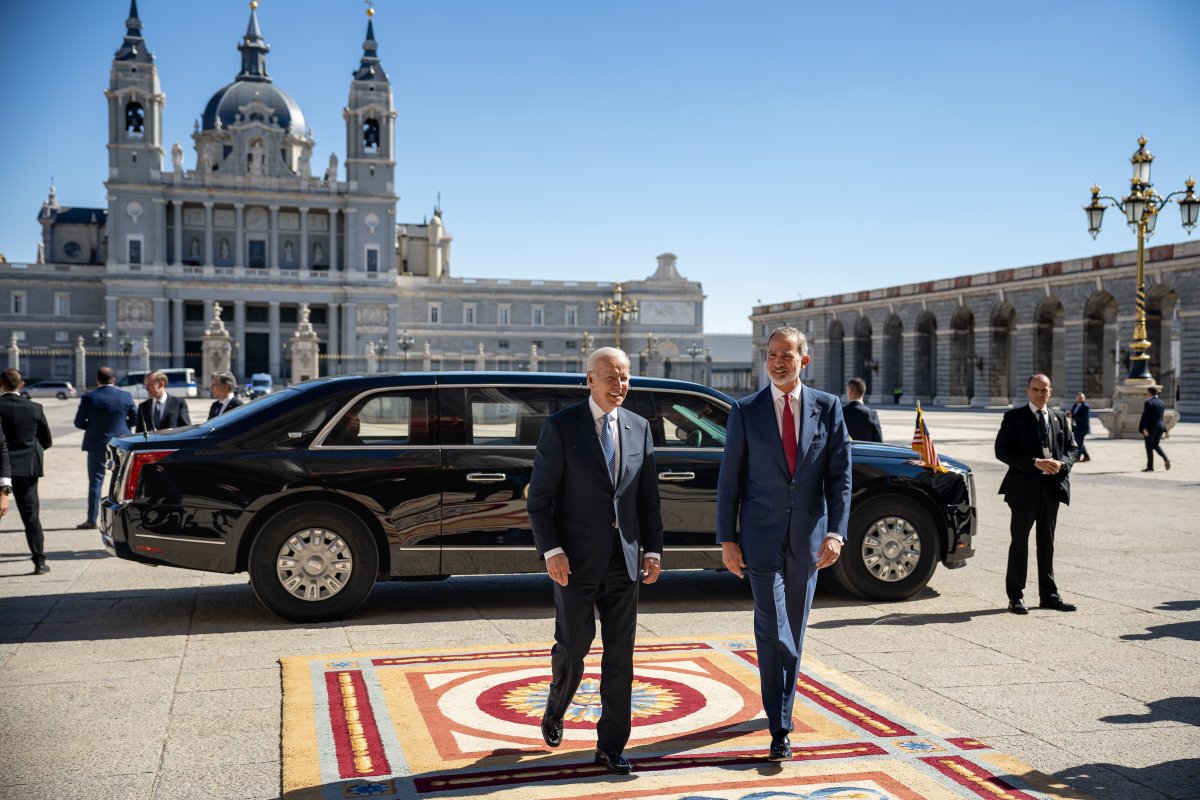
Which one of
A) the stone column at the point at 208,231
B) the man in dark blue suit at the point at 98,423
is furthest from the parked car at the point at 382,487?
the stone column at the point at 208,231

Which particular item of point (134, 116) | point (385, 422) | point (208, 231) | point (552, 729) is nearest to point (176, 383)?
point (208, 231)

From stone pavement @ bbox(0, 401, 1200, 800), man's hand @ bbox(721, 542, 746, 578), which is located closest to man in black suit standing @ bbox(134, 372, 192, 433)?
stone pavement @ bbox(0, 401, 1200, 800)

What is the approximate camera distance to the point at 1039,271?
5325 centimetres

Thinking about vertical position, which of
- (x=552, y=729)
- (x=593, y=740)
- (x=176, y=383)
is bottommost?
(x=593, y=740)

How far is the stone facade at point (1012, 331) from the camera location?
46.6 meters

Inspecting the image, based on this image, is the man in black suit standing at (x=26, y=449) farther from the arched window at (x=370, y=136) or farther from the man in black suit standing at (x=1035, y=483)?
the arched window at (x=370, y=136)

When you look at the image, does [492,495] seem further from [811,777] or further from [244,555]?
[811,777]

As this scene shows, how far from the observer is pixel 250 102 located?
10225cm

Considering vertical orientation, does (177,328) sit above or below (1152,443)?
above

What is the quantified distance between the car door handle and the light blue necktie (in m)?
3.13

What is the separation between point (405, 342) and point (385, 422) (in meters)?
83.3

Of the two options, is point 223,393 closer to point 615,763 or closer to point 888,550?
point 888,550

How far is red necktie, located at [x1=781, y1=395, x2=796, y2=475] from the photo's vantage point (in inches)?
199

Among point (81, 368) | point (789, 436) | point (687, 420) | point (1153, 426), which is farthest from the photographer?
point (81, 368)
